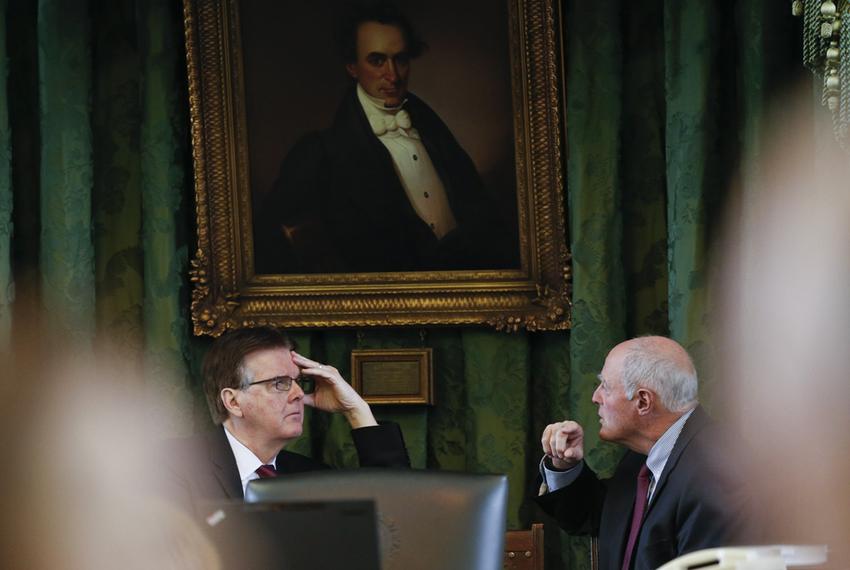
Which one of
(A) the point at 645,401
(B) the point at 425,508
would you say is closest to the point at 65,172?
(A) the point at 645,401

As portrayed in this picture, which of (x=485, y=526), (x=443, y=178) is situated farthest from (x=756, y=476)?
(x=443, y=178)

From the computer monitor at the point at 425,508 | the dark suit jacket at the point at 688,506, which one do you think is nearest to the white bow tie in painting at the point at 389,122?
the dark suit jacket at the point at 688,506

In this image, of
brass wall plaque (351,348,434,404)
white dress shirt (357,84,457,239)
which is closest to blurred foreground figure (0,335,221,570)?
brass wall plaque (351,348,434,404)

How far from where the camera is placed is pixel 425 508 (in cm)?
265

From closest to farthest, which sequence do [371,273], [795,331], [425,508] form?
1. [425,508]
2. [795,331]
3. [371,273]

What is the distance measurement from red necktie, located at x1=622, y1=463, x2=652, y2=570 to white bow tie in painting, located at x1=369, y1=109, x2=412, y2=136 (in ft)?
5.91

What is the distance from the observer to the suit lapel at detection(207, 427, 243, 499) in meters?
3.85

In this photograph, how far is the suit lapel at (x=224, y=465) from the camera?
152 inches

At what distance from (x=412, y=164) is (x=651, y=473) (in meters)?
1.74

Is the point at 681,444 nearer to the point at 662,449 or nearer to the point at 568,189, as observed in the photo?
the point at 662,449

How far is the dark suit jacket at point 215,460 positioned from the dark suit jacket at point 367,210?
3.24 ft

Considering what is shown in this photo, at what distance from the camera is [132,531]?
93.0 inches

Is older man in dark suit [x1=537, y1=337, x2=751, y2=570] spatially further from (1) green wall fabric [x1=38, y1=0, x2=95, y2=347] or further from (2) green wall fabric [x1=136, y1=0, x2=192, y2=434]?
(1) green wall fabric [x1=38, y1=0, x2=95, y2=347]

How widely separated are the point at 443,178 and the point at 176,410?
4.66 ft
